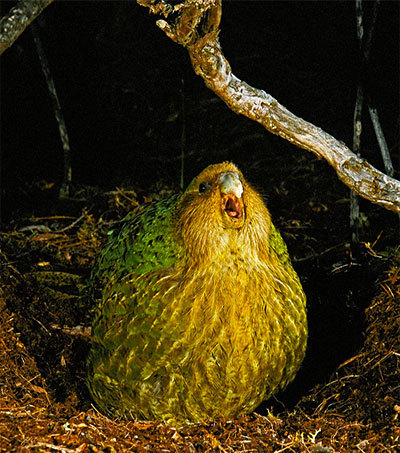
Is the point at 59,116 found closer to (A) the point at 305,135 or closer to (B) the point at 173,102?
(B) the point at 173,102

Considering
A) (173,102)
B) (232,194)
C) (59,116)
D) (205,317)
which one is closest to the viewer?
(232,194)

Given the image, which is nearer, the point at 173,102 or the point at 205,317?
the point at 205,317

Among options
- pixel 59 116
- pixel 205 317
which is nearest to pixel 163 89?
pixel 59 116

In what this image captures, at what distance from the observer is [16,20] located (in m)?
3.07

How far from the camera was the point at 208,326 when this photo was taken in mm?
2762

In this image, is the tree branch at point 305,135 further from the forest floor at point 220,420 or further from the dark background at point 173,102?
the dark background at point 173,102

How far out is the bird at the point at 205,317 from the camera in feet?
9.07

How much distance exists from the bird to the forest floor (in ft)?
0.60

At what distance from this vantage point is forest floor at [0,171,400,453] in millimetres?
2691

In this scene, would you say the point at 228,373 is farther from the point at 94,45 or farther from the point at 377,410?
the point at 94,45

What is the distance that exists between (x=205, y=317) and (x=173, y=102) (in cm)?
394

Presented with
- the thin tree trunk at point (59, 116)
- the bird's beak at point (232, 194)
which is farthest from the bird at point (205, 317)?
the thin tree trunk at point (59, 116)

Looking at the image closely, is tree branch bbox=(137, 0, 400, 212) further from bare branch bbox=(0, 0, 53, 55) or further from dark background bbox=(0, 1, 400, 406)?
dark background bbox=(0, 1, 400, 406)

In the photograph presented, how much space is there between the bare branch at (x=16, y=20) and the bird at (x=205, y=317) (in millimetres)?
1206
